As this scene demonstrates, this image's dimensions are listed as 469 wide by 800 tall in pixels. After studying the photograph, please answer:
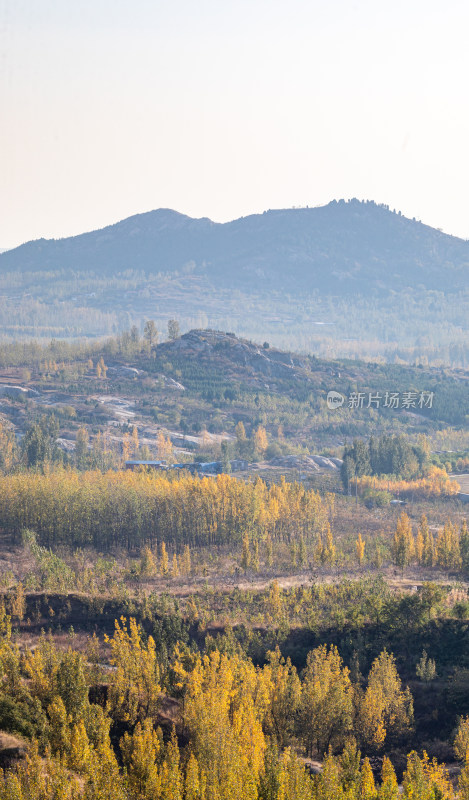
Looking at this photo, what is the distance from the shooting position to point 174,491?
A: 95125 millimetres

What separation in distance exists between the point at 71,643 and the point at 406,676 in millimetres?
23206

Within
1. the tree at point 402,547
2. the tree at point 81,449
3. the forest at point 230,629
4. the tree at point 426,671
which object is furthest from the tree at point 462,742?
the tree at point 81,449

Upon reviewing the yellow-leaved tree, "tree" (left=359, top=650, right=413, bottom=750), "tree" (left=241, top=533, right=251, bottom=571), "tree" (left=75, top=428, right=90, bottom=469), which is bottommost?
"tree" (left=359, top=650, right=413, bottom=750)

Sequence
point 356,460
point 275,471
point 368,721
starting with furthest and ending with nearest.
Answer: point 275,471 < point 356,460 < point 368,721

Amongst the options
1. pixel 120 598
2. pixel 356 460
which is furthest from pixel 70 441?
pixel 120 598

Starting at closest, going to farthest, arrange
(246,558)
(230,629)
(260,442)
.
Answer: (230,629)
(246,558)
(260,442)

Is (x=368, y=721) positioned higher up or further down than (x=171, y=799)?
further down

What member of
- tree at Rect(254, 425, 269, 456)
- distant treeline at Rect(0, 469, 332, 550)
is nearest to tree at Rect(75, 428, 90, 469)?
distant treeline at Rect(0, 469, 332, 550)

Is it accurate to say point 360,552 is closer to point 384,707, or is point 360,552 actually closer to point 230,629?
point 230,629

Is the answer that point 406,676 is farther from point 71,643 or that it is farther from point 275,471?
point 275,471

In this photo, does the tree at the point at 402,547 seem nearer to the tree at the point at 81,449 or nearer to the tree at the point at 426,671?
the tree at the point at 426,671

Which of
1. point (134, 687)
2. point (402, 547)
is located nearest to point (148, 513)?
point (402, 547)

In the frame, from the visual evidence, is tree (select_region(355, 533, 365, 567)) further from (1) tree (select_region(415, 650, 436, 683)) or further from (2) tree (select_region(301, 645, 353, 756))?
(2) tree (select_region(301, 645, 353, 756))

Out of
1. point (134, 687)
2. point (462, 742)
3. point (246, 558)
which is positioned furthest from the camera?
point (246, 558)
